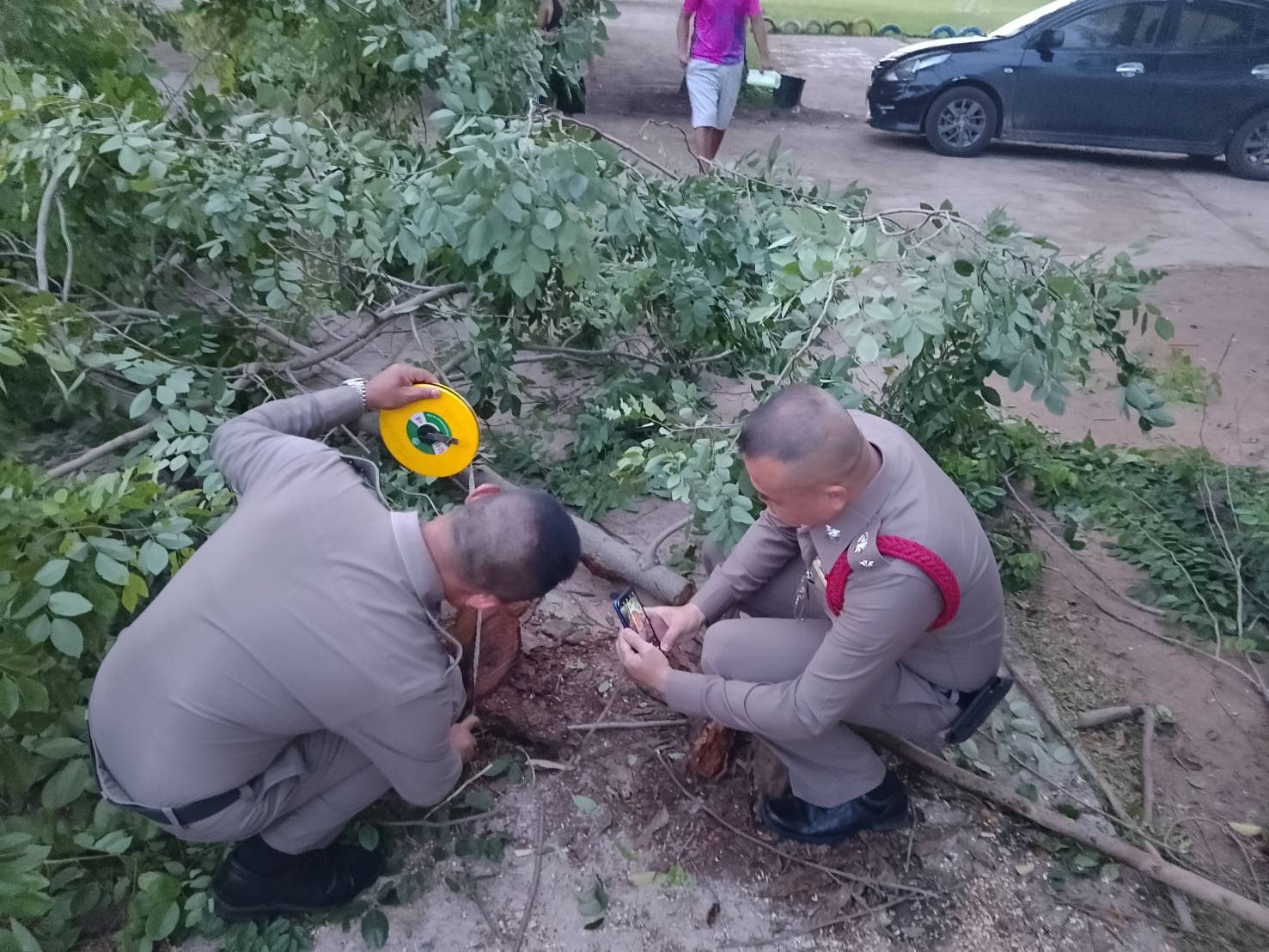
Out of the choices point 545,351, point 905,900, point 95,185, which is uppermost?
point 95,185

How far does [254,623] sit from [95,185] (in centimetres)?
197

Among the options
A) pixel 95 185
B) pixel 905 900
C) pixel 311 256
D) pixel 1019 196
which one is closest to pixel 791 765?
pixel 905 900

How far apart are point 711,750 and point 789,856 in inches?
13.1

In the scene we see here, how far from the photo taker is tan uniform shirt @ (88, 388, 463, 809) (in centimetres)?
167

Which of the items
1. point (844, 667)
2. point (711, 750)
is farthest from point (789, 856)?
point (844, 667)

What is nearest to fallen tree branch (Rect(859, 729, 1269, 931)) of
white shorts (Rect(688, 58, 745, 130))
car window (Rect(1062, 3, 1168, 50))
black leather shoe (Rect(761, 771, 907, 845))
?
black leather shoe (Rect(761, 771, 907, 845))

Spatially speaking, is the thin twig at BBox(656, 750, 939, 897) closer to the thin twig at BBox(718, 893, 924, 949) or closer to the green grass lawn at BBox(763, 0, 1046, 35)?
the thin twig at BBox(718, 893, 924, 949)

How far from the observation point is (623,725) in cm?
265

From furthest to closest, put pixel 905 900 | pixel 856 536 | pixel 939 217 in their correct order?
pixel 939 217 → pixel 905 900 → pixel 856 536

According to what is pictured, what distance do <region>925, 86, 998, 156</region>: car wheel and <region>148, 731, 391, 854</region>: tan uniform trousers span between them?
370 inches

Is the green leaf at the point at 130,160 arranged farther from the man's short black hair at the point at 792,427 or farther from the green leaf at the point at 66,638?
the man's short black hair at the point at 792,427

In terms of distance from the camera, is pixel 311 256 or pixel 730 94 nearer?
pixel 311 256

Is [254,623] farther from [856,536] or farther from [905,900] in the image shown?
[905,900]

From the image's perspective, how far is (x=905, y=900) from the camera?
89.7 inches
